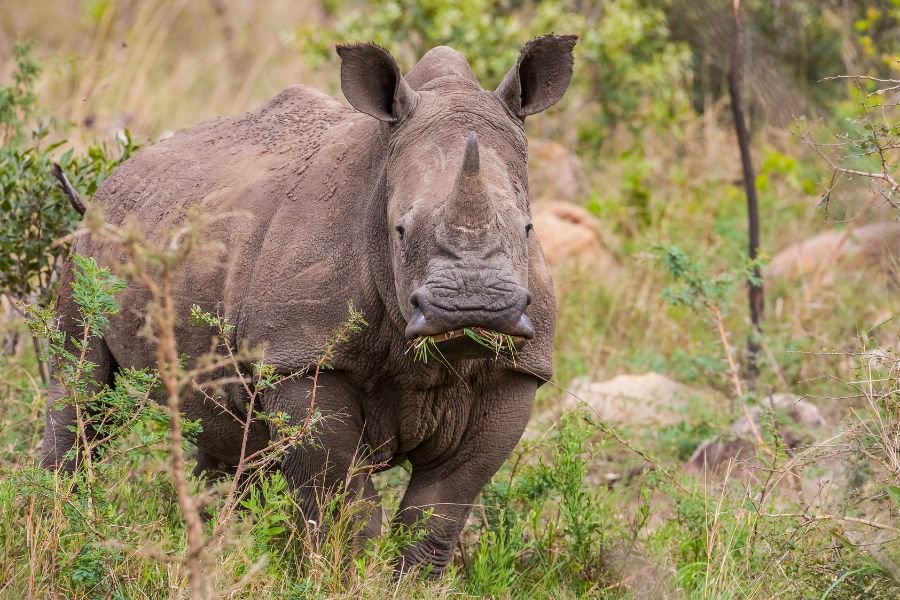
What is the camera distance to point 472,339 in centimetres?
413

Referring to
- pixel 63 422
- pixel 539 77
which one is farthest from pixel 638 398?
pixel 63 422

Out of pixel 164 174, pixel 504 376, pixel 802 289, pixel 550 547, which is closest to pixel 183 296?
pixel 164 174

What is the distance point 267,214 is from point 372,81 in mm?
708

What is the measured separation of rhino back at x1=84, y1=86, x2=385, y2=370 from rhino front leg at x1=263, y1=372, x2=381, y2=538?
0.42 ft

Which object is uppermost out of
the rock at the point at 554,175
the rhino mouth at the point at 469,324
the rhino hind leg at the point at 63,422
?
the rhino mouth at the point at 469,324

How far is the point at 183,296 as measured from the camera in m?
5.17

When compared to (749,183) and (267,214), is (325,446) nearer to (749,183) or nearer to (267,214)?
(267,214)

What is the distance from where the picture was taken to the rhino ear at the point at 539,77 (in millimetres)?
4789

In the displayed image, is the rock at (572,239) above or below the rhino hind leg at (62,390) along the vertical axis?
below

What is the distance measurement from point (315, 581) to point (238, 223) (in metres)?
1.47

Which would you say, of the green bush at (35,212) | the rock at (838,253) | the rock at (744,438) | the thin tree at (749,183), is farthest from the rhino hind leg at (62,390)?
the rock at (838,253)

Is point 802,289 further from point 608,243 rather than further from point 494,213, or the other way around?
point 494,213

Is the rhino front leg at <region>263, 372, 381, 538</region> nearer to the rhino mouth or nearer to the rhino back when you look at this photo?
the rhino back

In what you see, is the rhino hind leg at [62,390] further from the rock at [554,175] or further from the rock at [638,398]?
the rock at [554,175]
